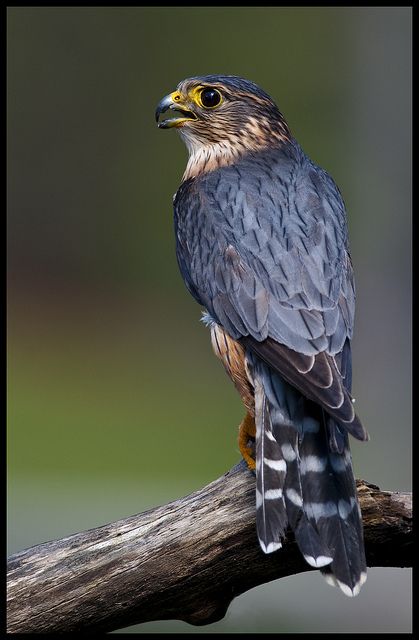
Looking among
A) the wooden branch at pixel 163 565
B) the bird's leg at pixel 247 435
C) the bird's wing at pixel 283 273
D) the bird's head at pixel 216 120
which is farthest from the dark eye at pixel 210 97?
the wooden branch at pixel 163 565

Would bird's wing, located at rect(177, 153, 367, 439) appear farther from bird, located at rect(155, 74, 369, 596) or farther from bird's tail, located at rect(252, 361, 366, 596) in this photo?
bird's tail, located at rect(252, 361, 366, 596)

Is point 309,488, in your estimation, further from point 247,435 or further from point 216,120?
point 216,120

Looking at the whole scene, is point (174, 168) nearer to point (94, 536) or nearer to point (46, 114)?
point (46, 114)

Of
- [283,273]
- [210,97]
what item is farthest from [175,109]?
[283,273]

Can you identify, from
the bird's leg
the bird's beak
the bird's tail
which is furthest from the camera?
the bird's beak

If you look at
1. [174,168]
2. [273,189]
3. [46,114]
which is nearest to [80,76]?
[46,114]

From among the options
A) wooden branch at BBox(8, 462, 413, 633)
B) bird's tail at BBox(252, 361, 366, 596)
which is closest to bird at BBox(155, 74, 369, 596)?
bird's tail at BBox(252, 361, 366, 596)
